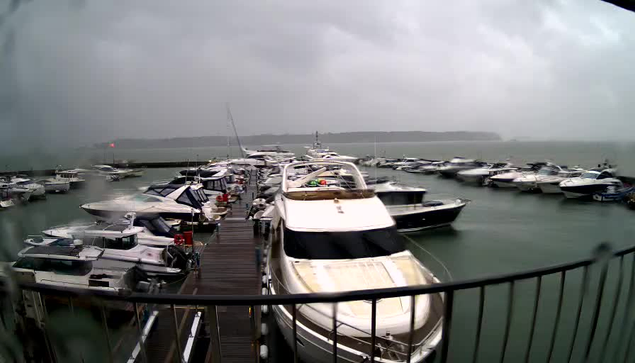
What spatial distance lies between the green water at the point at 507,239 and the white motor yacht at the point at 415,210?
63cm

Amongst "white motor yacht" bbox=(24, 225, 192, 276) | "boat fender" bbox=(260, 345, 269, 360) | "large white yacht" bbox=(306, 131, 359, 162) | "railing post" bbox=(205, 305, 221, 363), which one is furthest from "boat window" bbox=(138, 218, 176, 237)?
"large white yacht" bbox=(306, 131, 359, 162)

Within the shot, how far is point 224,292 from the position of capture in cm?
825

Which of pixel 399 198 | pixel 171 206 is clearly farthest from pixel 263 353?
pixel 399 198

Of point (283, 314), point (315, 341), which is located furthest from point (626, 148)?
point (283, 314)

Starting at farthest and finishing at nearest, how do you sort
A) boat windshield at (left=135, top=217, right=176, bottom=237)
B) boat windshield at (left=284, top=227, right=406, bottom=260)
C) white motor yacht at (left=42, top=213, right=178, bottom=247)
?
boat windshield at (left=135, top=217, right=176, bottom=237)
white motor yacht at (left=42, top=213, right=178, bottom=247)
boat windshield at (left=284, top=227, right=406, bottom=260)

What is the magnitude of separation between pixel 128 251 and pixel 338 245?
781cm

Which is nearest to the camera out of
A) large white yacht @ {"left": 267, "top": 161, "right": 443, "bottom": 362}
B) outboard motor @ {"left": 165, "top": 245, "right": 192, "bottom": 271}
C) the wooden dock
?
large white yacht @ {"left": 267, "top": 161, "right": 443, "bottom": 362}

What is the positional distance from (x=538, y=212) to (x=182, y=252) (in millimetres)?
23658

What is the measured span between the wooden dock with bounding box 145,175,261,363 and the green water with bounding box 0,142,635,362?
2.11 metres

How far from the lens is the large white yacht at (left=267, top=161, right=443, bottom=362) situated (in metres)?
4.52

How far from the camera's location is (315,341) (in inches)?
184

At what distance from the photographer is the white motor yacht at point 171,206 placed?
13.2 meters

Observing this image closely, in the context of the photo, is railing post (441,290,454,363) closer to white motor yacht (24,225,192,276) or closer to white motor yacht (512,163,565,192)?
white motor yacht (24,225,192,276)

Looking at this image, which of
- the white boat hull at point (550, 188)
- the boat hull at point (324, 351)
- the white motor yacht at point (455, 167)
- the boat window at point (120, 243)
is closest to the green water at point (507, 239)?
the white boat hull at point (550, 188)
